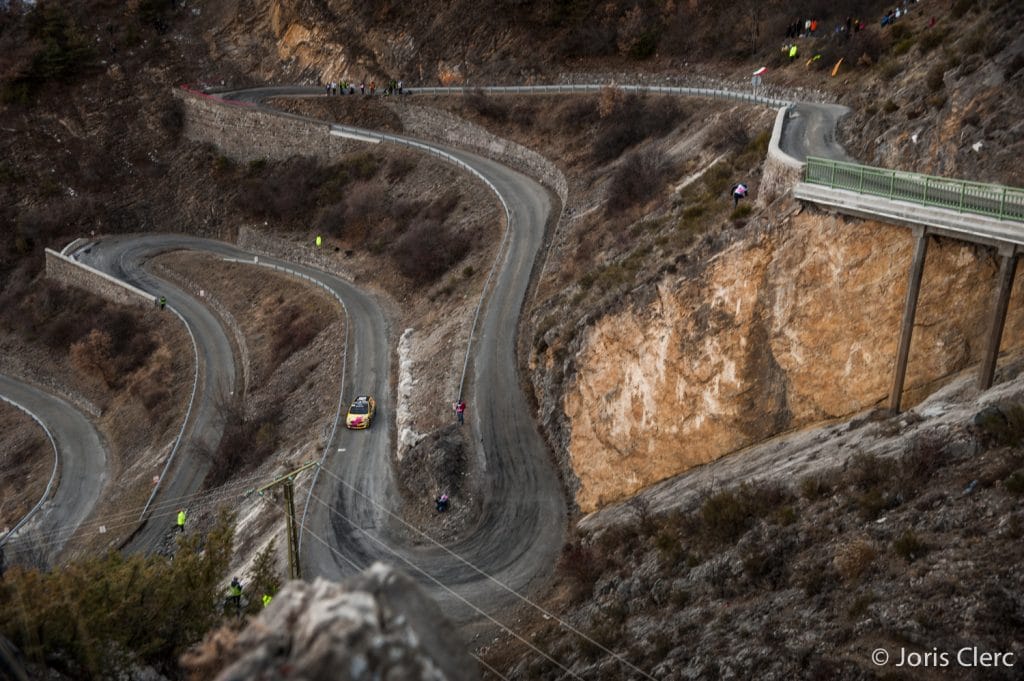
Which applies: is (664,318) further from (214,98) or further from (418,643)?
(214,98)

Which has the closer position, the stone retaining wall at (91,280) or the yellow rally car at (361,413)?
the yellow rally car at (361,413)

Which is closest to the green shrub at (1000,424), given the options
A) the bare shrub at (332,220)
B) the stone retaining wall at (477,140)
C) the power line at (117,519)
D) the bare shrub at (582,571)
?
the bare shrub at (582,571)

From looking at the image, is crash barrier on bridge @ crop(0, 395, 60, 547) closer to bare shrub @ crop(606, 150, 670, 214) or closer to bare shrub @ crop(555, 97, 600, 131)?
bare shrub @ crop(606, 150, 670, 214)

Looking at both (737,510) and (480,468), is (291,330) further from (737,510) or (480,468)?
(737,510)

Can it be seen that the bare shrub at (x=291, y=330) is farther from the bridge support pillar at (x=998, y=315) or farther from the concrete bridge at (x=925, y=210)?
the bridge support pillar at (x=998, y=315)

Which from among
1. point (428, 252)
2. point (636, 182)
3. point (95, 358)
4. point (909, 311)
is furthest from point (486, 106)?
point (909, 311)

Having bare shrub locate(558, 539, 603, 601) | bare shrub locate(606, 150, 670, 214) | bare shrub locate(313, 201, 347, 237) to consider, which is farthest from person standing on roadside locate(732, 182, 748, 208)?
bare shrub locate(313, 201, 347, 237)

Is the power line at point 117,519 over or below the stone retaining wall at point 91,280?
below

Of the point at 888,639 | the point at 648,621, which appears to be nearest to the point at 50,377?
the point at 648,621
